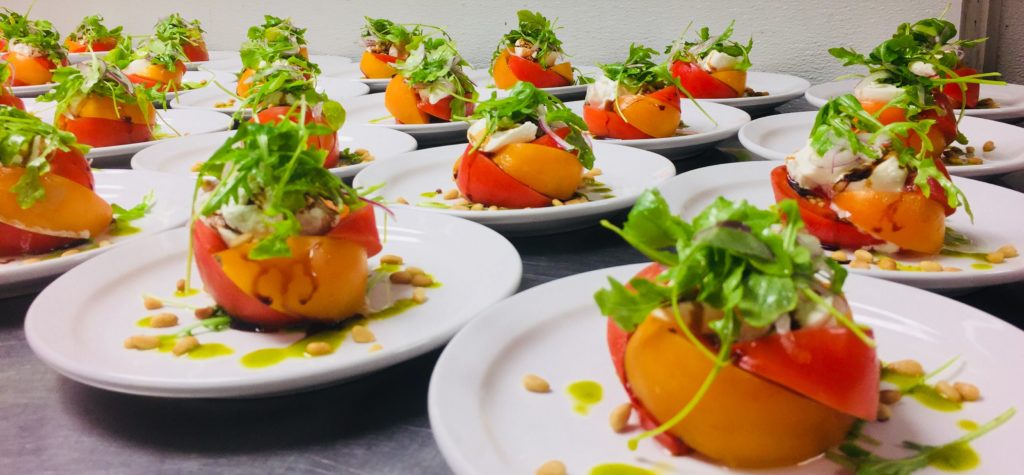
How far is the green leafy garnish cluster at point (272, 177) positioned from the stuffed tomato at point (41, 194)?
0.52m

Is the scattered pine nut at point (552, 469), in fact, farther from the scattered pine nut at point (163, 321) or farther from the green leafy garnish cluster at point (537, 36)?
the green leafy garnish cluster at point (537, 36)

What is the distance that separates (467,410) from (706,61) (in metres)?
2.28

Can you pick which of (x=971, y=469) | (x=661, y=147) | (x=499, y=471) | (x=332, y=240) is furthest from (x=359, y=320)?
(x=661, y=147)

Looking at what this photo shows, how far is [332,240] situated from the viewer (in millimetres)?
1327

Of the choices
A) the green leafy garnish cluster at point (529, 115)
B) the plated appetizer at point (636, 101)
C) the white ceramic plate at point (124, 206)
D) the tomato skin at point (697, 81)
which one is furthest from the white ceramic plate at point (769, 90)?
the white ceramic plate at point (124, 206)

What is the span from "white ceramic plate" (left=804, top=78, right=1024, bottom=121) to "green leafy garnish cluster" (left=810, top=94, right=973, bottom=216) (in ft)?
3.48

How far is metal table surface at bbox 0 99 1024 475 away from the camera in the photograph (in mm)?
1034

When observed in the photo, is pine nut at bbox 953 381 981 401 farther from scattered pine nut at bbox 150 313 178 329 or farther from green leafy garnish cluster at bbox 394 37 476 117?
green leafy garnish cluster at bbox 394 37 476 117

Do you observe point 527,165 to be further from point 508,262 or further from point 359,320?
point 359,320

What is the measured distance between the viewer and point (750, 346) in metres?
0.91

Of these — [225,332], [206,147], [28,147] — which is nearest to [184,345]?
[225,332]

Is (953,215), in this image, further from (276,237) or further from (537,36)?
(537,36)

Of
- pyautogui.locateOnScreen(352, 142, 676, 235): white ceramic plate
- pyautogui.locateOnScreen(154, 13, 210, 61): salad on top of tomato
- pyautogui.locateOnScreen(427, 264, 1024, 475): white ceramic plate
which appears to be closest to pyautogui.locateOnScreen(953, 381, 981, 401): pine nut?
pyautogui.locateOnScreen(427, 264, 1024, 475): white ceramic plate

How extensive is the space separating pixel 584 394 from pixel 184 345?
1.97 ft
